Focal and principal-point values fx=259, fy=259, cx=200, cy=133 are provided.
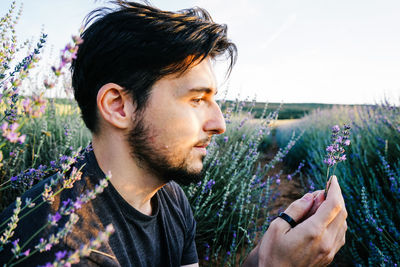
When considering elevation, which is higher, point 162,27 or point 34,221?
point 162,27

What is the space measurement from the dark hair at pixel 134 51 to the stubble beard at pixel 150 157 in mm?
130

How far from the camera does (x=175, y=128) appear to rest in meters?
1.36

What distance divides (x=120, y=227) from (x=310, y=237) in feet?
2.89

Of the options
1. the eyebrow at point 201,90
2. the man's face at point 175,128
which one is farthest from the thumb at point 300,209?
the eyebrow at point 201,90

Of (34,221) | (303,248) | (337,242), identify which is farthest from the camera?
(337,242)

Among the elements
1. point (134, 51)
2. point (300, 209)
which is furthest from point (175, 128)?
point (300, 209)

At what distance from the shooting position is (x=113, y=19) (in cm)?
148

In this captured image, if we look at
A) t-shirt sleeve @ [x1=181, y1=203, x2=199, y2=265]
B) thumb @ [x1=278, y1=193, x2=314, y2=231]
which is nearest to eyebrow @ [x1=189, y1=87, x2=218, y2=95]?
thumb @ [x1=278, y1=193, x2=314, y2=231]

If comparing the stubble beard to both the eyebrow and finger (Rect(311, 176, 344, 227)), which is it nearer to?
the eyebrow

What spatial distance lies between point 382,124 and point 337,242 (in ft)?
11.3

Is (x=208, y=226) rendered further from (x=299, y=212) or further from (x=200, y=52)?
(x=200, y=52)

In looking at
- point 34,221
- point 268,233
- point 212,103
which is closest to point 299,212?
point 268,233

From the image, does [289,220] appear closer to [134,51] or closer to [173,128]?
[173,128]

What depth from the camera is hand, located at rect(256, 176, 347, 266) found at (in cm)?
117
